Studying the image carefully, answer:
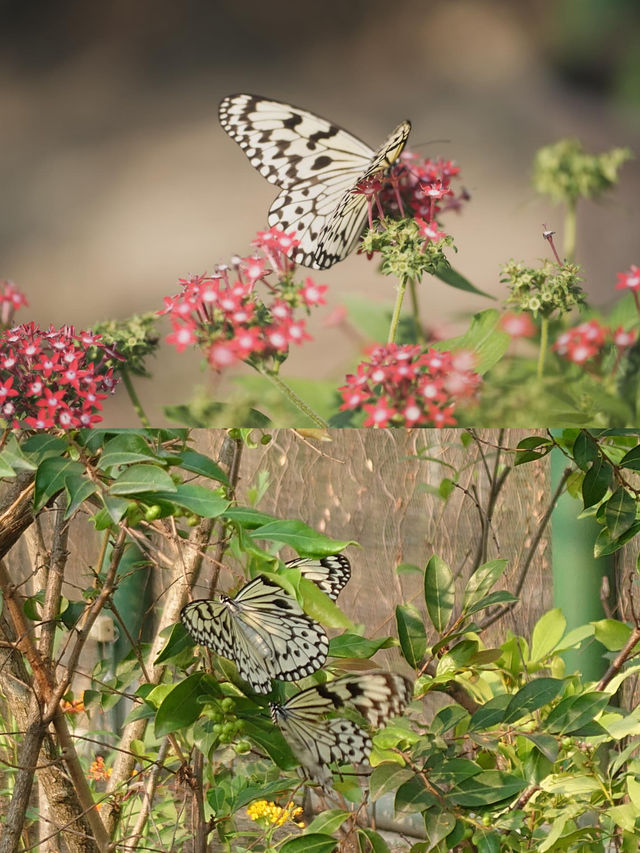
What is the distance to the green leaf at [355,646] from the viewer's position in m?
0.83

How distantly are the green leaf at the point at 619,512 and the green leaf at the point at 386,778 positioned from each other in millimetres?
306

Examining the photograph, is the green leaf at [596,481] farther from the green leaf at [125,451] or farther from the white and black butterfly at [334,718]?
the green leaf at [125,451]

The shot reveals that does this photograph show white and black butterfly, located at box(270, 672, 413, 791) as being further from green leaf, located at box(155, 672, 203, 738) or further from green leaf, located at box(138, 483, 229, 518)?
green leaf, located at box(138, 483, 229, 518)

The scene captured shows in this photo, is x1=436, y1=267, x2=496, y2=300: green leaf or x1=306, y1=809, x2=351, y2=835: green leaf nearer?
x1=436, y1=267, x2=496, y2=300: green leaf

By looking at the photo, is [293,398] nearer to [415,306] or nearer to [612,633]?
[415,306]

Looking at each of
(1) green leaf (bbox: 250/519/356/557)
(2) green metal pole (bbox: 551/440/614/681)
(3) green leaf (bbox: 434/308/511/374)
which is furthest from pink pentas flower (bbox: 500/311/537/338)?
(2) green metal pole (bbox: 551/440/614/681)

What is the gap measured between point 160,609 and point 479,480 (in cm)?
66

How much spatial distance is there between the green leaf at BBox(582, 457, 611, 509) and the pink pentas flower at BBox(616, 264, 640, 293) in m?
0.19

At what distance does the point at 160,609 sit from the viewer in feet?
5.59

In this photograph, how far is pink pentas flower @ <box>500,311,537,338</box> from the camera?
28.3 inches

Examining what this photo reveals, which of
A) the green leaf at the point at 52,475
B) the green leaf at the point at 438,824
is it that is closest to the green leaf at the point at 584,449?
the green leaf at the point at 438,824

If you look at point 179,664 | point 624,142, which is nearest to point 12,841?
point 179,664

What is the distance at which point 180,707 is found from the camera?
2.43ft

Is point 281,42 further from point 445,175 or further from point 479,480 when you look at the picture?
point 479,480
